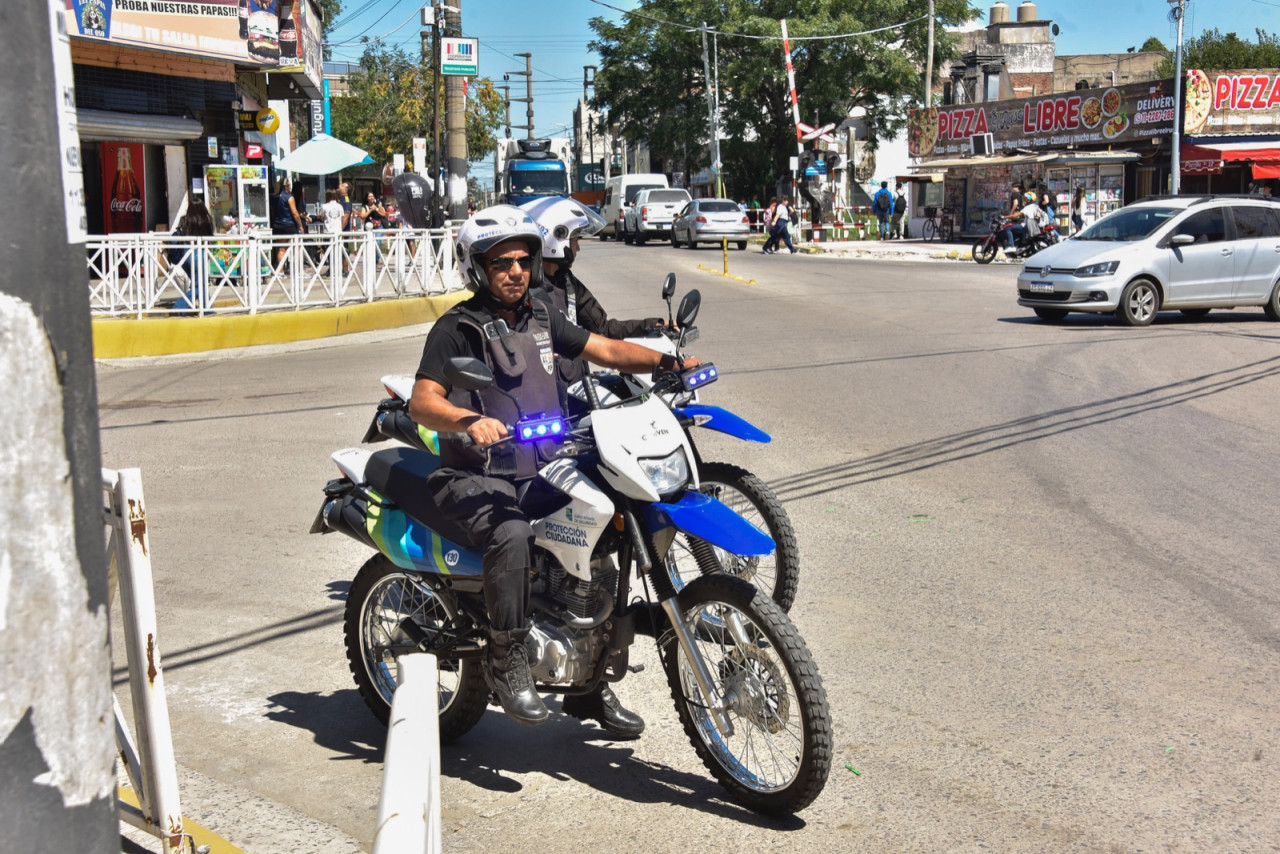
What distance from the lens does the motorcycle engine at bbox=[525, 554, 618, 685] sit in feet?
13.1

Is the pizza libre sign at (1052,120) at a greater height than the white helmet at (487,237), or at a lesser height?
greater

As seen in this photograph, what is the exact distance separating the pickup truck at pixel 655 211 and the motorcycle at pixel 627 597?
39148 mm

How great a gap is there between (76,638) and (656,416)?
86.5 inches

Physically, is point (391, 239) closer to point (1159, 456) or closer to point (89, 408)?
point (1159, 456)

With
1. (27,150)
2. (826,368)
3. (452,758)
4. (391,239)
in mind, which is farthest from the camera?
(391,239)

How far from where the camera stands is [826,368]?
13.1 metres

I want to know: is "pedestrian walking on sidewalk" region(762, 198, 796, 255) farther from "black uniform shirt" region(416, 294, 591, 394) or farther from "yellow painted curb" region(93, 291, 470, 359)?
"black uniform shirt" region(416, 294, 591, 394)

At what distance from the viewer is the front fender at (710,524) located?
3.69 m

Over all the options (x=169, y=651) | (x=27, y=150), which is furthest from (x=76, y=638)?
(x=169, y=651)

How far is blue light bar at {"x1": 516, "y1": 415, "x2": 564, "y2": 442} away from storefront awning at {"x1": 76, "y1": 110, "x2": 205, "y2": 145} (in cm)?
1965

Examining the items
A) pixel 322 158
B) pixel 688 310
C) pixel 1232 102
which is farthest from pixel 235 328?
pixel 1232 102

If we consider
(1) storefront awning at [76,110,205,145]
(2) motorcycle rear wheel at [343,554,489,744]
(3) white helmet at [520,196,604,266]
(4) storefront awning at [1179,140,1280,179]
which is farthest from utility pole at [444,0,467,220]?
(4) storefront awning at [1179,140,1280,179]

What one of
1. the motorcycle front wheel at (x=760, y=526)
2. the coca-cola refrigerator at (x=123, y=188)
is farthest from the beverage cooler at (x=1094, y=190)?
the motorcycle front wheel at (x=760, y=526)

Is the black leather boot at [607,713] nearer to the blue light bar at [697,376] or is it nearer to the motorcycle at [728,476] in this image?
the motorcycle at [728,476]
